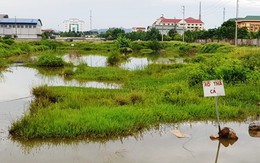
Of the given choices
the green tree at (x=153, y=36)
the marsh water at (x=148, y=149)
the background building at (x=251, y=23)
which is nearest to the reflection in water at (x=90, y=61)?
the marsh water at (x=148, y=149)

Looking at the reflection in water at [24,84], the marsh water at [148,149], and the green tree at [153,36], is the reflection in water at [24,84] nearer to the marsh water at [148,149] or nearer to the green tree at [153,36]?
the marsh water at [148,149]

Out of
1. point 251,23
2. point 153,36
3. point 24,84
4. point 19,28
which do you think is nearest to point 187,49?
point 153,36

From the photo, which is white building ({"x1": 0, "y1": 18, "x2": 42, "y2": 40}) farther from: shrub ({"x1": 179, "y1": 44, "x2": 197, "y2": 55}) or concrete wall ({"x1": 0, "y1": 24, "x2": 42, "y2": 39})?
shrub ({"x1": 179, "y1": 44, "x2": 197, "y2": 55})

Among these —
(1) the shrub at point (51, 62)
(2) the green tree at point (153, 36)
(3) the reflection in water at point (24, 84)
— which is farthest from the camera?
(2) the green tree at point (153, 36)

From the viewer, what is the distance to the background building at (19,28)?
81.0 metres

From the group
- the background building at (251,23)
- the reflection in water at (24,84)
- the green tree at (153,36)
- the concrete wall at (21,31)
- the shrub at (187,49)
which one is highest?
the background building at (251,23)

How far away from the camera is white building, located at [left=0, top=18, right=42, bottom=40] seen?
81000 millimetres

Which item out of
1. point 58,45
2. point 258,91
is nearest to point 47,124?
point 258,91

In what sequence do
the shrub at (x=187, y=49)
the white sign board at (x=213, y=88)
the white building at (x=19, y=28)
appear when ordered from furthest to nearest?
the white building at (x=19, y=28)
the shrub at (x=187, y=49)
the white sign board at (x=213, y=88)

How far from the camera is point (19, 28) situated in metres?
83.1

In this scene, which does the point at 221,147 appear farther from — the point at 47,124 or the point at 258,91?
the point at 258,91

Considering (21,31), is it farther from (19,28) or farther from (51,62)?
(51,62)

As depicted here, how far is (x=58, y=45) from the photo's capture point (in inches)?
2208

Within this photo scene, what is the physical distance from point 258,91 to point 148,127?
494 centimetres
